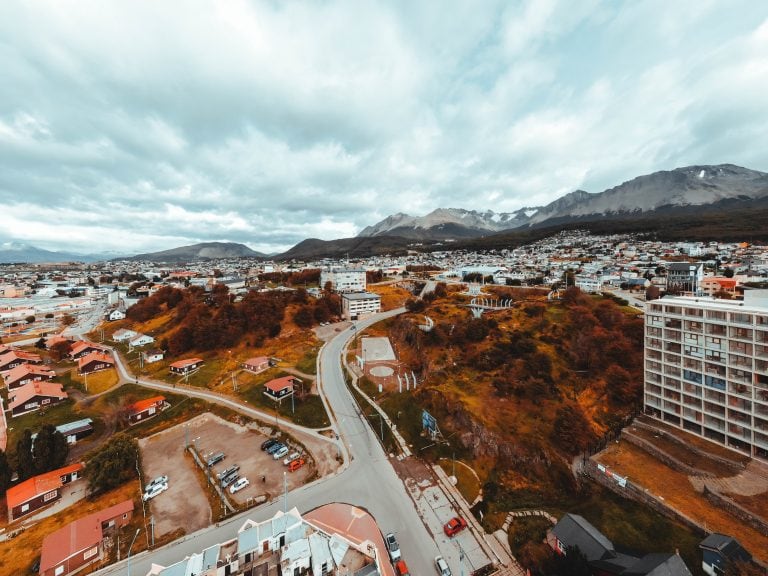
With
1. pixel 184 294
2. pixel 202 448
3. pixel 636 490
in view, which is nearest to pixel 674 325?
pixel 636 490

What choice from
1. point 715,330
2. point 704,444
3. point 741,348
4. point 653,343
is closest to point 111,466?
point 704,444

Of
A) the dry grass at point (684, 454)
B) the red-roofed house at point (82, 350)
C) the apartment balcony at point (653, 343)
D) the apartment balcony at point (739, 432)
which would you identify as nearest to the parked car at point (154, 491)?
the dry grass at point (684, 454)

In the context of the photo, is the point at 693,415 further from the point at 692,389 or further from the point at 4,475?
the point at 4,475

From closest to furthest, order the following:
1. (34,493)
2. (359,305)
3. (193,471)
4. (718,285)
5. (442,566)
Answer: (442,566)
(34,493)
(193,471)
(718,285)
(359,305)

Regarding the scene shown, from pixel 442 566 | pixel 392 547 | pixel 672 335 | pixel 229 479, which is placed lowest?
pixel 442 566

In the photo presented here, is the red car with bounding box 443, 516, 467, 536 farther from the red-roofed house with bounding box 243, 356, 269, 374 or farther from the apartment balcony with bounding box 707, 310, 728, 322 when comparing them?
the red-roofed house with bounding box 243, 356, 269, 374

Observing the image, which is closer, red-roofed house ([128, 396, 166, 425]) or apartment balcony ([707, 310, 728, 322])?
apartment balcony ([707, 310, 728, 322])

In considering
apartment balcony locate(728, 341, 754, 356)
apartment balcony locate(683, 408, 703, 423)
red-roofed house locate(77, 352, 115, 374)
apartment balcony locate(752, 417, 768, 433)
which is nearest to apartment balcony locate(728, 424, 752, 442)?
apartment balcony locate(752, 417, 768, 433)
